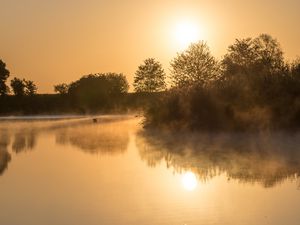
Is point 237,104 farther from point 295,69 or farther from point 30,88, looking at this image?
point 30,88

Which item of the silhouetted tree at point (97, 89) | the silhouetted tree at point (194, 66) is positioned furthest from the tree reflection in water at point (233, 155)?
the silhouetted tree at point (97, 89)

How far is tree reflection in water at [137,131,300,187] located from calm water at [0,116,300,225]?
3 cm

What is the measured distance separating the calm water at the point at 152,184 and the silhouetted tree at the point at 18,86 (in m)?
77.1

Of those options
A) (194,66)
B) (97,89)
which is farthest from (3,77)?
(194,66)

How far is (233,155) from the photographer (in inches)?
746

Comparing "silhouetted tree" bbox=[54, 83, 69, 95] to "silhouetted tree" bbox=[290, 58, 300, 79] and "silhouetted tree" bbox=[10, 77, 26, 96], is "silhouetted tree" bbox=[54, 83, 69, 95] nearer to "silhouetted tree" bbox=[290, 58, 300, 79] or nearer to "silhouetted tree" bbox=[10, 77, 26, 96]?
"silhouetted tree" bbox=[10, 77, 26, 96]

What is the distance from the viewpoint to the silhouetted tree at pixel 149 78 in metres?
95.5

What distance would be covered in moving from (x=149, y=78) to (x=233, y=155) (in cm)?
7704

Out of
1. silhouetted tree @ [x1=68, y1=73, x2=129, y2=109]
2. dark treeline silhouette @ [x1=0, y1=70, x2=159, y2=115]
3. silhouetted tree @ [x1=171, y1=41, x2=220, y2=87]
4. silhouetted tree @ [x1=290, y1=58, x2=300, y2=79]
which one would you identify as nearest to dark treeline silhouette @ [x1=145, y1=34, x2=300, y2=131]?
silhouetted tree @ [x1=290, y1=58, x2=300, y2=79]

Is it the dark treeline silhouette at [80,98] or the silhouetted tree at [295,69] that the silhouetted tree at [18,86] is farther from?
the silhouetted tree at [295,69]

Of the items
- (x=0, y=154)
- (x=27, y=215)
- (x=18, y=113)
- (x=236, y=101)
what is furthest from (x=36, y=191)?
(x=18, y=113)

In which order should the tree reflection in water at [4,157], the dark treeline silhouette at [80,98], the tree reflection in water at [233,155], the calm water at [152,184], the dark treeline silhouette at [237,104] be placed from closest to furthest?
1. the calm water at [152,184]
2. the tree reflection in water at [233,155]
3. the tree reflection in water at [4,157]
4. the dark treeline silhouette at [237,104]
5. the dark treeline silhouette at [80,98]

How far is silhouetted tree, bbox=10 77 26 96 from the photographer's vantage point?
98.7m

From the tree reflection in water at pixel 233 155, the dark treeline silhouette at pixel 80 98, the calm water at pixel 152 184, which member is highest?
the dark treeline silhouette at pixel 80 98
